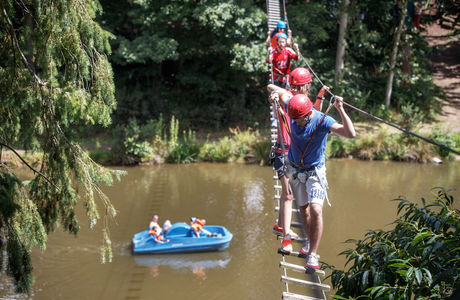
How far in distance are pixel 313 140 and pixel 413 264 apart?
1055mm

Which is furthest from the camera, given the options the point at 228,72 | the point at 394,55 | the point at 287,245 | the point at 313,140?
the point at 228,72

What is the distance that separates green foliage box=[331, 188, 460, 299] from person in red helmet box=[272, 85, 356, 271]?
1.23 ft

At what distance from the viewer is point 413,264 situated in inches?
108

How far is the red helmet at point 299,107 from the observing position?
319cm

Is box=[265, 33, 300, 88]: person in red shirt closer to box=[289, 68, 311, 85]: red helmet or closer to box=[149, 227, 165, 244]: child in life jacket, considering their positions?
box=[289, 68, 311, 85]: red helmet

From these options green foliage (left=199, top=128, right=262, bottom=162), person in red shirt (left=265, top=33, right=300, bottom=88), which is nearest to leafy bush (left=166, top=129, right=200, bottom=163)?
green foliage (left=199, top=128, right=262, bottom=162)

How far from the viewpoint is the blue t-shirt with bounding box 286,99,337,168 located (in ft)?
10.7

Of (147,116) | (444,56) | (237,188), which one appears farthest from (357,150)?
(444,56)

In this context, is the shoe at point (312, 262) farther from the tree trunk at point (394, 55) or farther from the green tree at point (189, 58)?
the tree trunk at point (394, 55)

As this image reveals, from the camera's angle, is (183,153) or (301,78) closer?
(301,78)

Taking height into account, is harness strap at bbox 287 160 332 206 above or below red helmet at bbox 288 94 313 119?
below

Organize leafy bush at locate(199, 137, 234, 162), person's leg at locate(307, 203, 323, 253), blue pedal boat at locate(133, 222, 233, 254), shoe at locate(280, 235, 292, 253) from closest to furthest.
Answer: person's leg at locate(307, 203, 323, 253)
shoe at locate(280, 235, 292, 253)
blue pedal boat at locate(133, 222, 233, 254)
leafy bush at locate(199, 137, 234, 162)

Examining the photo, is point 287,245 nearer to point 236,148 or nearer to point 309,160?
point 309,160

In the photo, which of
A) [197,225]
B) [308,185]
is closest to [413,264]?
[308,185]
